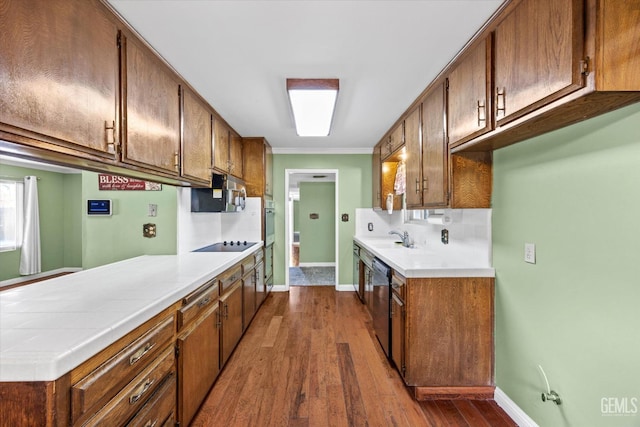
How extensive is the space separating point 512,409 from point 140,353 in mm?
2225

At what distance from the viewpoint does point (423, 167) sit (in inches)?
94.1

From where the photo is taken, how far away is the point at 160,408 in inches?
52.0

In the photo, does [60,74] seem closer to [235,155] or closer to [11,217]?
[235,155]

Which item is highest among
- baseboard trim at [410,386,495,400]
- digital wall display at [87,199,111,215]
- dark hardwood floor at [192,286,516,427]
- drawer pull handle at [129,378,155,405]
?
digital wall display at [87,199,111,215]

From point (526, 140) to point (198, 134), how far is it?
8.26 feet

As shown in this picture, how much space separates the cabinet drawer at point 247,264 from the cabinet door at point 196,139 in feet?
2.98

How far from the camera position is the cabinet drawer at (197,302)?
5.10ft

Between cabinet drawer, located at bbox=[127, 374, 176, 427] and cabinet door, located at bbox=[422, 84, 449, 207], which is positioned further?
cabinet door, located at bbox=[422, 84, 449, 207]

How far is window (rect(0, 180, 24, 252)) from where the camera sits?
3.89 metres

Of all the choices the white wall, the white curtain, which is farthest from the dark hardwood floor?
the white curtain

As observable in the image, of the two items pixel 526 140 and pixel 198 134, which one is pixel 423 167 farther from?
pixel 198 134

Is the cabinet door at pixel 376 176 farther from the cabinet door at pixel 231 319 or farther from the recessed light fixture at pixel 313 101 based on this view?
the cabinet door at pixel 231 319

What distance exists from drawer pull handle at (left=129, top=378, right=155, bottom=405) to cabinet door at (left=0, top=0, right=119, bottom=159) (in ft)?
3.54

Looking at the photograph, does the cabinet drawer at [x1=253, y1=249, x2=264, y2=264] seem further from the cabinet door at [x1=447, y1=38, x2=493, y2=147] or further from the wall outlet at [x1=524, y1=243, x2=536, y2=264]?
the wall outlet at [x1=524, y1=243, x2=536, y2=264]
